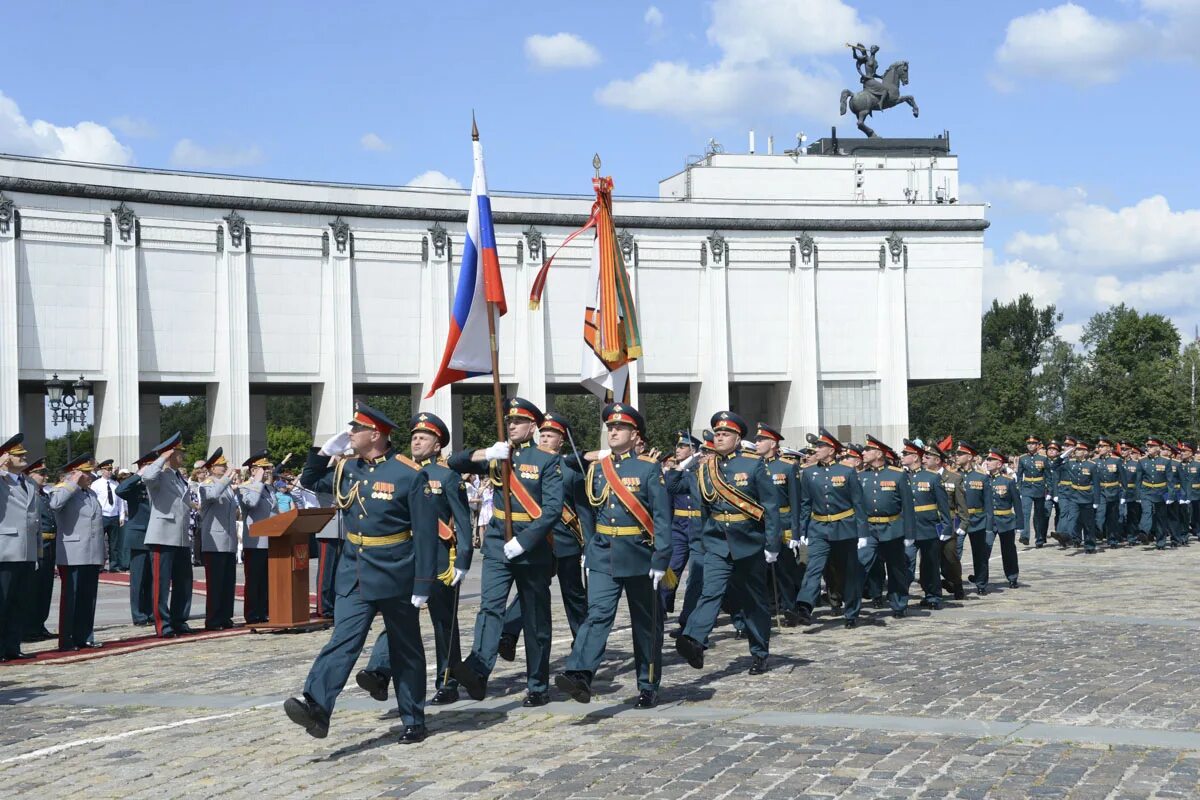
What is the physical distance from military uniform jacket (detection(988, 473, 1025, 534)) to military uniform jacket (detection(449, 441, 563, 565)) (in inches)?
403

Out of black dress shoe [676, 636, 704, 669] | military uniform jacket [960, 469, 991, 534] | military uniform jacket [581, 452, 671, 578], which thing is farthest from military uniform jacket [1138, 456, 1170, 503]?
military uniform jacket [581, 452, 671, 578]

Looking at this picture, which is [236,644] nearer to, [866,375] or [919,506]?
[919,506]

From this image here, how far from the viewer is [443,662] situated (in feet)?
34.9

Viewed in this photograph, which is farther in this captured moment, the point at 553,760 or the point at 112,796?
the point at 553,760

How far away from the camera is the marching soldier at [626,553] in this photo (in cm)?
988

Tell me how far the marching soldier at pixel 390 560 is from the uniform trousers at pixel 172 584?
6.81 m

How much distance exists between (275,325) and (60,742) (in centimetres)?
3853

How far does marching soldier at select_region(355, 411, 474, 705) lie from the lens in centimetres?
992

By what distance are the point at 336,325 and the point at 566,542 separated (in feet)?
123

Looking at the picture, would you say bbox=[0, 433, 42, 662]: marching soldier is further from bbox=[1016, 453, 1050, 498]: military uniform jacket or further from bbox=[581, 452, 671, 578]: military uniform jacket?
bbox=[1016, 453, 1050, 498]: military uniform jacket

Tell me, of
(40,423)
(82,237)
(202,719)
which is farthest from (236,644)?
(40,423)

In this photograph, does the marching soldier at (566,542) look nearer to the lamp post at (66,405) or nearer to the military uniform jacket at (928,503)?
the military uniform jacket at (928,503)

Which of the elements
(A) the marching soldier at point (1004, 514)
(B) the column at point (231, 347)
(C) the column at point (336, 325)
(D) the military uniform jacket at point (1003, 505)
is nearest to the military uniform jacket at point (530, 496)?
(A) the marching soldier at point (1004, 514)

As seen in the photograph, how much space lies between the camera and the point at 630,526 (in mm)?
10266
